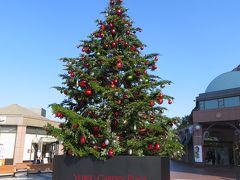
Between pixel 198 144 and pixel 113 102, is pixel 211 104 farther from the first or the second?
pixel 113 102

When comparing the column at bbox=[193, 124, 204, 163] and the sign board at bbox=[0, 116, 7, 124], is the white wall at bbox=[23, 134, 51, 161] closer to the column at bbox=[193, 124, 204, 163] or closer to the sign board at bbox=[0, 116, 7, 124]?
the sign board at bbox=[0, 116, 7, 124]

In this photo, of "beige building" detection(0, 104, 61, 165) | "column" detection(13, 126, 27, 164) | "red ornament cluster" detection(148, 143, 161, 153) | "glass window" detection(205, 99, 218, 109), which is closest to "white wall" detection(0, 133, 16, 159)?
"beige building" detection(0, 104, 61, 165)

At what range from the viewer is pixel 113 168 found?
615 cm

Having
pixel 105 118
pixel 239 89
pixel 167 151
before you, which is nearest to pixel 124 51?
pixel 105 118

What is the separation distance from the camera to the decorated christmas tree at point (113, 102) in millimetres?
6730

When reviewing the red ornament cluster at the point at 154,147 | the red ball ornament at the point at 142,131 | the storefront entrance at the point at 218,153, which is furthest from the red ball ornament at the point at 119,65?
the storefront entrance at the point at 218,153

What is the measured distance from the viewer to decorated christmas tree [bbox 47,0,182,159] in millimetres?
6730

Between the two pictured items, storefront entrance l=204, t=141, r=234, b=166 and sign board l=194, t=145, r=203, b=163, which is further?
→ storefront entrance l=204, t=141, r=234, b=166

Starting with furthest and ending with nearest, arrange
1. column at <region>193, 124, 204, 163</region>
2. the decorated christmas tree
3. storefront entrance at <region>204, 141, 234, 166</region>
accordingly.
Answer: storefront entrance at <region>204, 141, 234, 166</region> < column at <region>193, 124, 204, 163</region> < the decorated christmas tree

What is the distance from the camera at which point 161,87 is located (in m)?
7.43

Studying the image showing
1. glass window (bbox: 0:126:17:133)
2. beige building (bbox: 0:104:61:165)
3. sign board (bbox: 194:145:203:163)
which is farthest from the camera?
sign board (bbox: 194:145:203:163)

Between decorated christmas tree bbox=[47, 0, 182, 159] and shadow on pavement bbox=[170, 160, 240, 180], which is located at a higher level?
decorated christmas tree bbox=[47, 0, 182, 159]

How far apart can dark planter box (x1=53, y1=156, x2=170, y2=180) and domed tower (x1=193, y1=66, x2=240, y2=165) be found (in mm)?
30018

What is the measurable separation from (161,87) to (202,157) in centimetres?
3042
